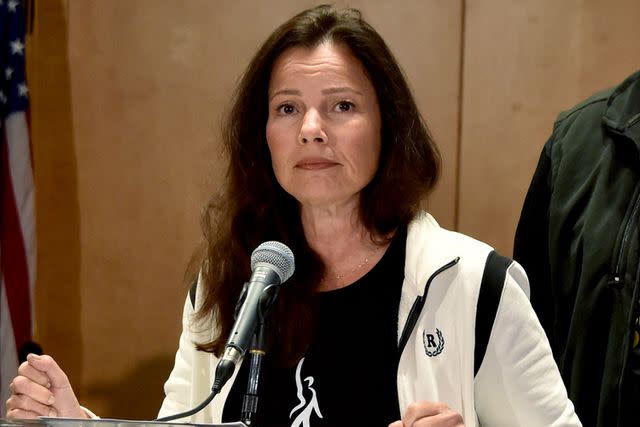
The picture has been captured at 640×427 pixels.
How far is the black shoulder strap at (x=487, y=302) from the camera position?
171cm

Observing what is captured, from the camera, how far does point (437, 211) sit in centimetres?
334

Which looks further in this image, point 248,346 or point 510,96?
point 510,96

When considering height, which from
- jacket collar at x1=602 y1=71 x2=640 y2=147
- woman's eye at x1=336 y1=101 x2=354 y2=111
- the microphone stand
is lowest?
the microphone stand

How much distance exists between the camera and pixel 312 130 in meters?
1.83

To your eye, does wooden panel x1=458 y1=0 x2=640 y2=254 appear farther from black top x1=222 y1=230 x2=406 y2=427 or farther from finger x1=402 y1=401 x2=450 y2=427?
finger x1=402 y1=401 x2=450 y2=427

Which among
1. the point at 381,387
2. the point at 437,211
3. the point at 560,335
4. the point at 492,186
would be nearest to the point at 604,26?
the point at 492,186

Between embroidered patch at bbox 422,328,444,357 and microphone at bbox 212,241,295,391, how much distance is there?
494 millimetres

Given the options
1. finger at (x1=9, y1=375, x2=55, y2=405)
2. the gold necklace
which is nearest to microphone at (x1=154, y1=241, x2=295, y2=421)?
finger at (x1=9, y1=375, x2=55, y2=405)

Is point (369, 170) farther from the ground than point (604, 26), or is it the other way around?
point (604, 26)

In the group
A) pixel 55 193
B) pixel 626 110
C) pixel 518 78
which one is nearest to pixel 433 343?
pixel 626 110

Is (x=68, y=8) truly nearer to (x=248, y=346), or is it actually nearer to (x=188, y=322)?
(x=188, y=322)

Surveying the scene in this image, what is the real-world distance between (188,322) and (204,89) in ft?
5.11

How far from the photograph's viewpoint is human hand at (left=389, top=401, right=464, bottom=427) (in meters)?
1.41

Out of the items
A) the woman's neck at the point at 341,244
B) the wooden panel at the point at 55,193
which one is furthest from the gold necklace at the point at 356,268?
→ the wooden panel at the point at 55,193
